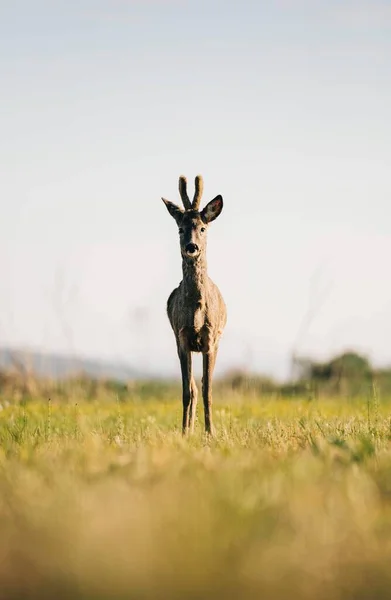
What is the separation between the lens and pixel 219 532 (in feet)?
11.6

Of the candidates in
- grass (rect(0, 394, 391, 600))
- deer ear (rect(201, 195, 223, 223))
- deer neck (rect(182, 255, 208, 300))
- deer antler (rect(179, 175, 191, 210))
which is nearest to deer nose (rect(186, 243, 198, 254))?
deer neck (rect(182, 255, 208, 300))

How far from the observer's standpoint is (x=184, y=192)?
31.8ft

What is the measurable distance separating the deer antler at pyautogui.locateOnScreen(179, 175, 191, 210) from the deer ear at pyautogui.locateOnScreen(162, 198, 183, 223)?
275 mm

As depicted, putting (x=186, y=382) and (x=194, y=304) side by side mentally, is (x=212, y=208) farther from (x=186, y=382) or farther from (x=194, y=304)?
(x=186, y=382)

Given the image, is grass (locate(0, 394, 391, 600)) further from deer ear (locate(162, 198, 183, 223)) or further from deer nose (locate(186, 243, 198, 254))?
deer ear (locate(162, 198, 183, 223))

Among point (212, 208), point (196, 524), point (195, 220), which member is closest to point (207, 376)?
point (195, 220)

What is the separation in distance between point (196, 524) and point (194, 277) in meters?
5.81

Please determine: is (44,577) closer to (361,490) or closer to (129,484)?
(129,484)

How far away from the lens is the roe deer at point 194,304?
915 cm

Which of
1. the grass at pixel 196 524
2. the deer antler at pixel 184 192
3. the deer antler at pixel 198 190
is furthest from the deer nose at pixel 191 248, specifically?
the grass at pixel 196 524

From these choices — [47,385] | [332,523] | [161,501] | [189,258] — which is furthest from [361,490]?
[47,385]

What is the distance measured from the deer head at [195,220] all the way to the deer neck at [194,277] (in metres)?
0.07

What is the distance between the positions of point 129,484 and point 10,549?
1.06 meters

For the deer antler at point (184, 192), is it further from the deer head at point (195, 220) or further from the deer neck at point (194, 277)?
the deer neck at point (194, 277)
